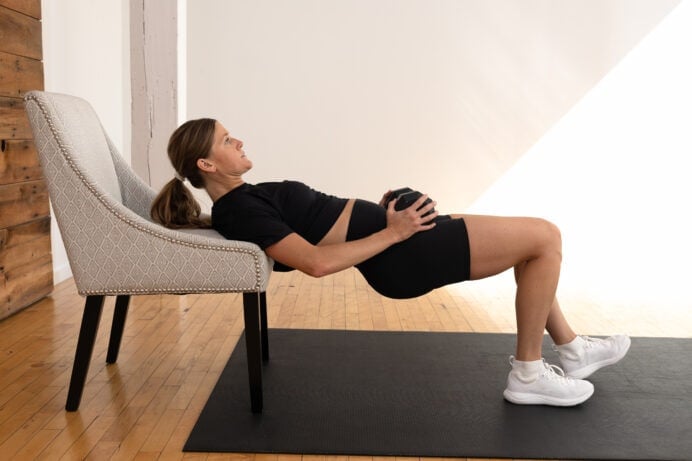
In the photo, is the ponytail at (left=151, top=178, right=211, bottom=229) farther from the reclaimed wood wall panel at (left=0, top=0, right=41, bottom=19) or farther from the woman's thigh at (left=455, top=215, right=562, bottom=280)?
the reclaimed wood wall panel at (left=0, top=0, right=41, bottom=19)

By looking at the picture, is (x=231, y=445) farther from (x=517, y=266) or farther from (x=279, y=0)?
(x=279, y=0)

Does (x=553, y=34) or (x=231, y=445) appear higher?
(x=553, y=34)

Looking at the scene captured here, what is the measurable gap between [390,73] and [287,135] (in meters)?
0.79

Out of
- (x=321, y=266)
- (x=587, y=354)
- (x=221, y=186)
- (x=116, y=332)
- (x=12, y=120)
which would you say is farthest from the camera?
(x=12, y=120)

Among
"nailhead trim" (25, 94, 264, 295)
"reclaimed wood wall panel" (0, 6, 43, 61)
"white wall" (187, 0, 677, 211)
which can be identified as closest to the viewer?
"nailhead trim" (25, 94, 264, 295)

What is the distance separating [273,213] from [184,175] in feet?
1.03

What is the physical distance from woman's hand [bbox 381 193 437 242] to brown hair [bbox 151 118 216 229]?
557mm

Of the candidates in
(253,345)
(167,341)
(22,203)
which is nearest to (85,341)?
(253,345)

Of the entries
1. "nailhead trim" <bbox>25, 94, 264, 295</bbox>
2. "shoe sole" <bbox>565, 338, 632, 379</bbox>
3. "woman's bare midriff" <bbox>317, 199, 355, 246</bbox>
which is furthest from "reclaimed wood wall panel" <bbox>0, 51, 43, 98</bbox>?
"shoe sole" <bbox>565, 338, 632, 379</bbox>

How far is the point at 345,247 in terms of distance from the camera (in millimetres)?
2205

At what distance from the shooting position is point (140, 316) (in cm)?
343

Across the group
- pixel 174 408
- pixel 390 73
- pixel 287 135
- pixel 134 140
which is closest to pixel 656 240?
pixel 390 73

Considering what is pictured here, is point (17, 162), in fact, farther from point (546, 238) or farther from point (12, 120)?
point (546, 238)

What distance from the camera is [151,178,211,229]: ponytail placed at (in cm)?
243
